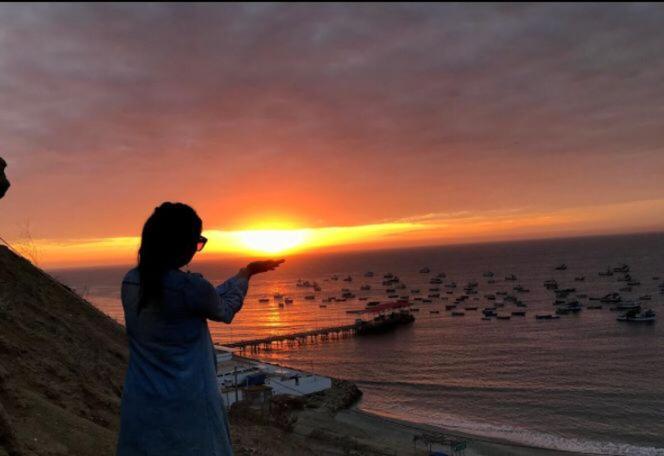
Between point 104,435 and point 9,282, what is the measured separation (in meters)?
7.06

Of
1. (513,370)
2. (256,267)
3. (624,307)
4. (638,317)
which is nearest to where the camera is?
(256,267)

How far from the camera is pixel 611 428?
3319 centimetres

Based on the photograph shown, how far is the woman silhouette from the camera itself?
2.69 meters

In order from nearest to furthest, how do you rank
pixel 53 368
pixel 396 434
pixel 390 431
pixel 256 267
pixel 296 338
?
pixel 256 267 → pixel 53 368 → pixel 396 434 → pixel 390 431 → pixel 296 338

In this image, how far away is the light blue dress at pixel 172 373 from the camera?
2.69m

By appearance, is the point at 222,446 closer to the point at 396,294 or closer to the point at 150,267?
the point at 150,267

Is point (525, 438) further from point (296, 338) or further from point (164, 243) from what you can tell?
point (296, 338)

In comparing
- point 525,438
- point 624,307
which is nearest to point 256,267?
point 525,438

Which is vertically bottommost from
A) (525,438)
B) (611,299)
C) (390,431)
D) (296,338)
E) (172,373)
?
(525,438)

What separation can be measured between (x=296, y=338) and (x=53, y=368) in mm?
62937

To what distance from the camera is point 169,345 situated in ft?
9.00

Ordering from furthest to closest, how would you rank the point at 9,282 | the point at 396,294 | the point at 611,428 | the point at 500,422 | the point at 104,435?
1. the point at 396,294
2. the point at 500,422
3. the point at 611,428
4. the point at 9,282
5. the point at 104,435

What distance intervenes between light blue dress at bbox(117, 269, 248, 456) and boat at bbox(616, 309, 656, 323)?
78711 millimetres

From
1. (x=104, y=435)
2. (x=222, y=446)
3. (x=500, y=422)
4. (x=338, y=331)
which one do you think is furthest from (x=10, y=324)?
(x=338, y=331)
